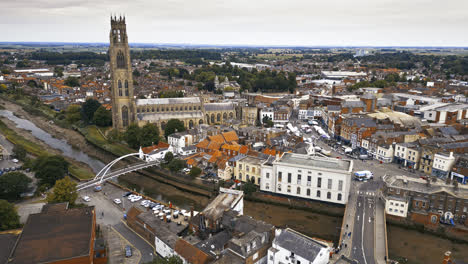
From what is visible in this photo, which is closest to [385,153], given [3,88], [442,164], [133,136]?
[442,164]

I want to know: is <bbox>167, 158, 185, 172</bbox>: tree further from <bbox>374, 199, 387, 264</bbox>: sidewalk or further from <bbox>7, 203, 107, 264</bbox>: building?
<bbox>374, 199, 387, 264</bbox>: sidewalk

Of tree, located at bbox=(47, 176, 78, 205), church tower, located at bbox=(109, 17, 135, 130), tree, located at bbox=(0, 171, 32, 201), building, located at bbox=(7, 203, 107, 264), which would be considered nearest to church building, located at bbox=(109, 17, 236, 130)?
church tower, located at bbox=(109, 17, 135, 130)

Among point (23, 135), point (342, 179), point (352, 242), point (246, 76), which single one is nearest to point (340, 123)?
point (342, 179)

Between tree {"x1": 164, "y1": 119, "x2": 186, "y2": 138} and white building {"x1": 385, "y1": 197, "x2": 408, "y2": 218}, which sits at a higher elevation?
tree {"x1": 164, "y1": 119, "x2": 186, "y2": 138}

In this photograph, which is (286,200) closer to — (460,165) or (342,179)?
(342,179)

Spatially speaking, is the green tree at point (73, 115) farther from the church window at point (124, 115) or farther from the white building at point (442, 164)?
the white building at point (442, 164)

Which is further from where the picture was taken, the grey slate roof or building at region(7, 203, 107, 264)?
building at region(7, 203, 107, 264)
